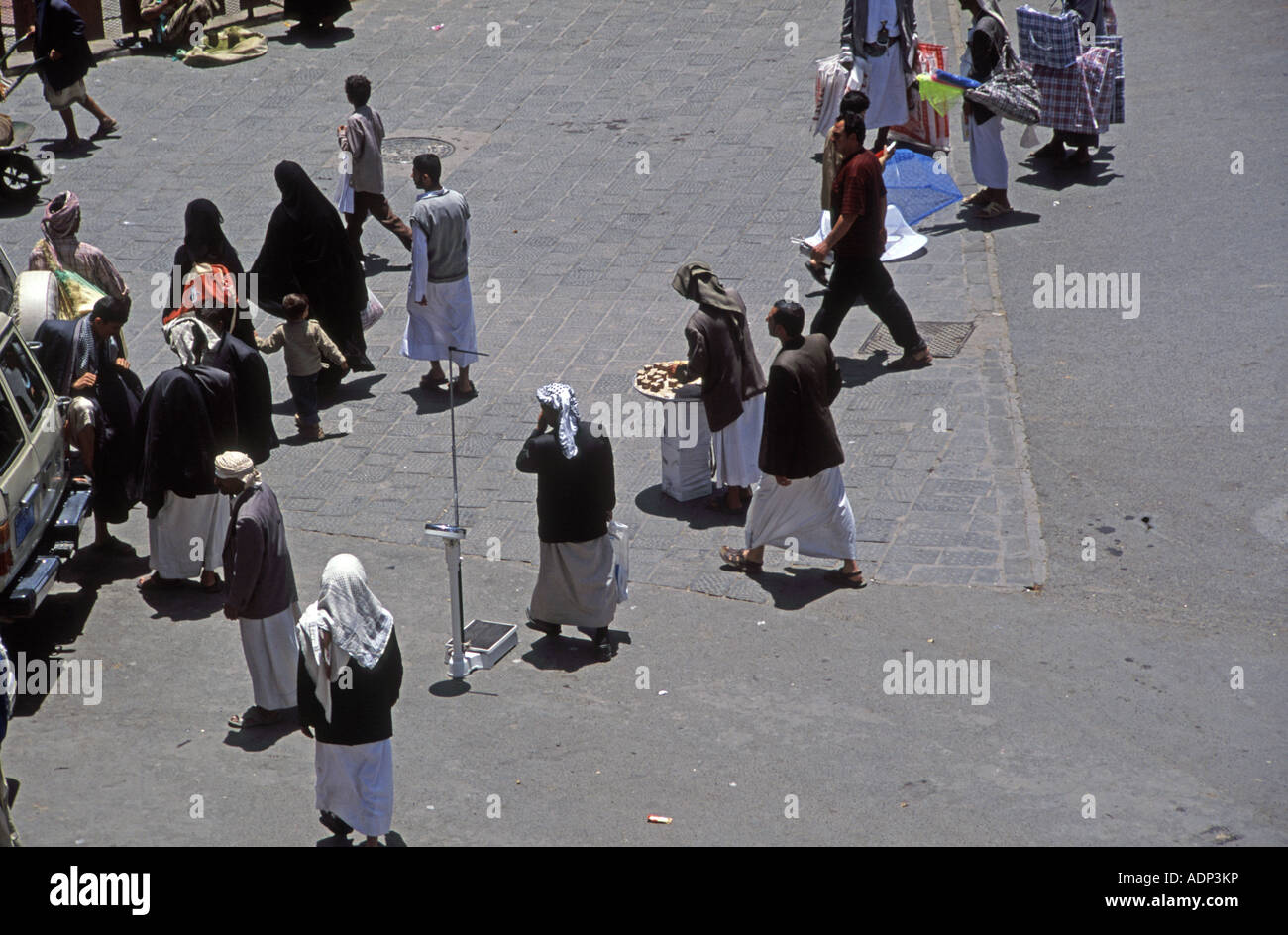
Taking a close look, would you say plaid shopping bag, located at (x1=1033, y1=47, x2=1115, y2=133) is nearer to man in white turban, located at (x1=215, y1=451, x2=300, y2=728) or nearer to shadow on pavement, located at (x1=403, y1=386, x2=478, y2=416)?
shadow on pavement, located at (x1=403, y1=386, x2=478, y2=416)

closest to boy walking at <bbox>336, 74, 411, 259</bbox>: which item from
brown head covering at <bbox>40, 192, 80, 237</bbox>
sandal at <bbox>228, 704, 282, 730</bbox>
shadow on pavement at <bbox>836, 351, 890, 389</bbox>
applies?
brown head covering at <bbox>40, 192, 80, 237</bbox>

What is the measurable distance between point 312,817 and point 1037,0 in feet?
53.1

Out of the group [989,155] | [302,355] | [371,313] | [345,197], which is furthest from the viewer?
[989,155]

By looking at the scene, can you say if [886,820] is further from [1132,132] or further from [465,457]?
[1132,132]

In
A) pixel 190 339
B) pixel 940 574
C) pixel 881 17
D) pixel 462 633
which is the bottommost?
pixel 940 574

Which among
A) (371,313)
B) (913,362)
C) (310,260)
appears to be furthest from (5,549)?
(913,362)

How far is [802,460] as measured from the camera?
8633 millimetres

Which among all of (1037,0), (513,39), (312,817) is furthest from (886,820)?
(1037,0)

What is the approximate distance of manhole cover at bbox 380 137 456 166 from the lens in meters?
15.5

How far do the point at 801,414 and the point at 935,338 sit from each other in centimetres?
373

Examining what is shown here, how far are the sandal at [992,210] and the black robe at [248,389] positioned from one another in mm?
7611

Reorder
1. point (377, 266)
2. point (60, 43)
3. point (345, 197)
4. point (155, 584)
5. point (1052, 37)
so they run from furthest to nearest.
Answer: point (60, 43) < point (1052, 37) < point (377, 266) < point (345, 197) < point (155, 584)

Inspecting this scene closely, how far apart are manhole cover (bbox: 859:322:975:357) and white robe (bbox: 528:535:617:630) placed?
14.0ft

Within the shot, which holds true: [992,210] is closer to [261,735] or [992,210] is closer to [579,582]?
[579,582]
